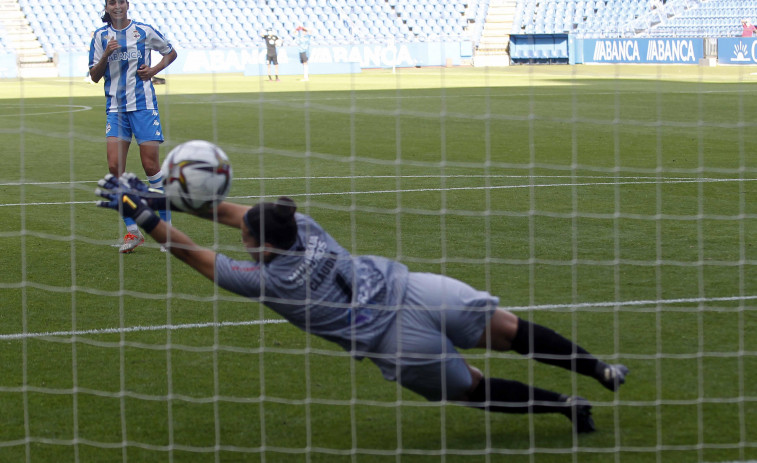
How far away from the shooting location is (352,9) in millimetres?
44875

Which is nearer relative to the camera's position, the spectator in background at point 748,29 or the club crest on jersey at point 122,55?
the club crest on jersey at point 122,55

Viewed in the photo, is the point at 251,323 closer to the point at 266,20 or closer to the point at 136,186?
the point at 136,186

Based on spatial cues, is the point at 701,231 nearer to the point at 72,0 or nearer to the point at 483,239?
the point at 483,239

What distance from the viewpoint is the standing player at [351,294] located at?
12.8ft

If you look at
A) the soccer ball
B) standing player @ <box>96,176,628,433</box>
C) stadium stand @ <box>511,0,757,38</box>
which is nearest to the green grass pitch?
standing player @ <box>96,176,628,433</box>

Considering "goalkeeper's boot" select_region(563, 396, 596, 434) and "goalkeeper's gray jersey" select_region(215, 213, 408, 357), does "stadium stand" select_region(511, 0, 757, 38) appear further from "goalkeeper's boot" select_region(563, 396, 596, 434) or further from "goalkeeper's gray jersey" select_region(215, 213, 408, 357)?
"goalkeeper's gray jersey" select_region(215, 213, 408, 357)

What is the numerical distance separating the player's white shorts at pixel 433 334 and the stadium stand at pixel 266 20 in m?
37.7

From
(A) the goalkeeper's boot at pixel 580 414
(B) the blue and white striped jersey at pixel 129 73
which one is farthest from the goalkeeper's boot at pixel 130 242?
(A) the goalkeeper's boot at pixel 580 414

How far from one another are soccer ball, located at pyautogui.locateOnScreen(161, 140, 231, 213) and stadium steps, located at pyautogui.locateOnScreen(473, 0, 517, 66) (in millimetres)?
37511

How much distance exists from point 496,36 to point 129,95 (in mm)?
38126

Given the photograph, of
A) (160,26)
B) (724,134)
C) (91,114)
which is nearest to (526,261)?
(724,134)

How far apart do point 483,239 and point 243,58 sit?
32.3m

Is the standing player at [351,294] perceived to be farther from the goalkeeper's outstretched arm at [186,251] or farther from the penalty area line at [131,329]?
the penalty area line at [131,329]

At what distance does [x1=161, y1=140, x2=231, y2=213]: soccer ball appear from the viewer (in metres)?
4.09
